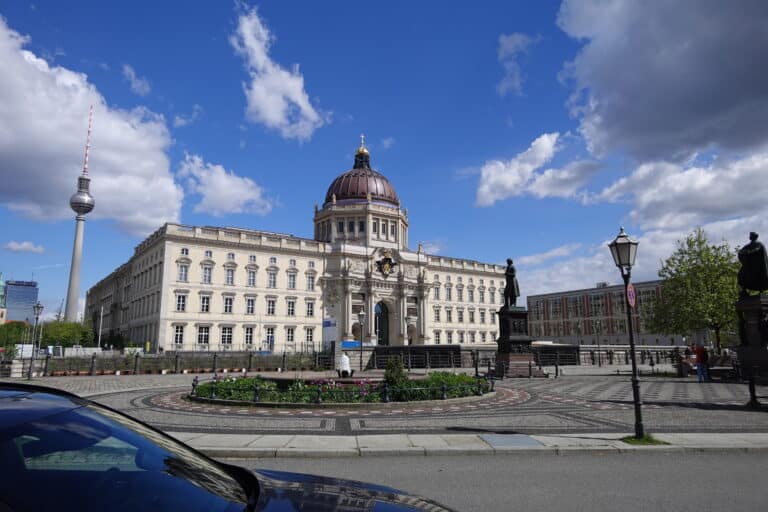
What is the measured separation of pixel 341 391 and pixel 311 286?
5545 centimetres

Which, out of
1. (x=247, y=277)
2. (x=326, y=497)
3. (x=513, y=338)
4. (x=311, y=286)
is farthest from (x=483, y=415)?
(x=311, y=286)

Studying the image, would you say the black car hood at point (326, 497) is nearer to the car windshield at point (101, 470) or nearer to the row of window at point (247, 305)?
Answer: the car windshield at point (101, 470)

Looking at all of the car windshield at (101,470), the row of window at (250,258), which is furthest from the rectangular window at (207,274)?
the car windshield at (101,470)

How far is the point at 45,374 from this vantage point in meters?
32.1

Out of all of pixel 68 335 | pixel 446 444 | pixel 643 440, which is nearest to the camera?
pixel 446 444

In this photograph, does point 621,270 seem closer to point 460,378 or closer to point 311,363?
point 460,378

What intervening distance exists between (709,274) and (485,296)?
176ft

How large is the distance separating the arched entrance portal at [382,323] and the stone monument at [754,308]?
58735 millimetres

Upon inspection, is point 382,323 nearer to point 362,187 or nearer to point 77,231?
point 362,187

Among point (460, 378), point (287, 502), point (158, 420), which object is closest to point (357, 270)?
point (460, 378)

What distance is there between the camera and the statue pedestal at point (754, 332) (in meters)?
19.9

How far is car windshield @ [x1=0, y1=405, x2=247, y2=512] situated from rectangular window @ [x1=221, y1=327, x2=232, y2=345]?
62.2 m

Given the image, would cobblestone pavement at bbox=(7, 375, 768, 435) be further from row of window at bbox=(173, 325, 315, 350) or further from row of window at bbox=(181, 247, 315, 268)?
row of window at bbox=(181, 247, 315, 268)

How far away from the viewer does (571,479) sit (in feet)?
23.2
